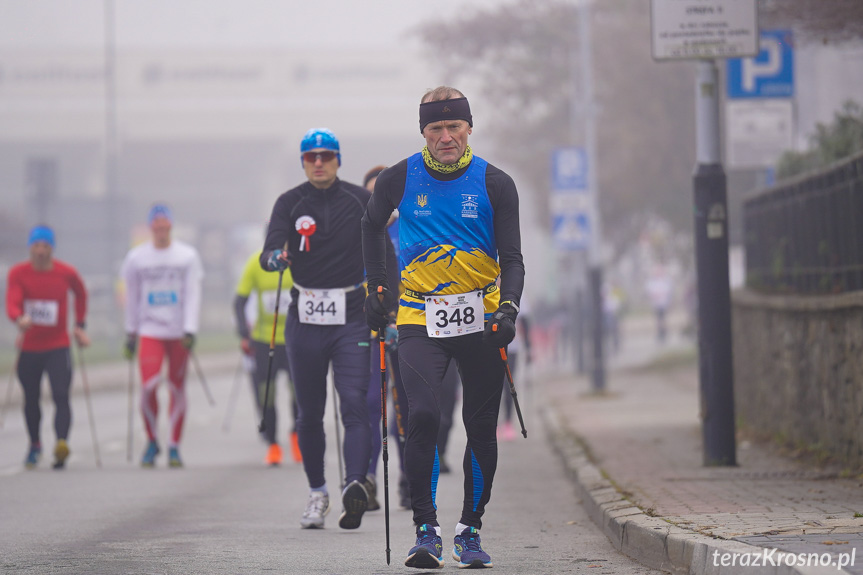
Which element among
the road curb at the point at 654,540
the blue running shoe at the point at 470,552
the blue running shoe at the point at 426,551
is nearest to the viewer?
the road curb at the point at 654,540

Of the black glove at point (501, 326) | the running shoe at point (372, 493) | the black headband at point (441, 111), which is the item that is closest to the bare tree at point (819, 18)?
the running shoe at point (372, 493)

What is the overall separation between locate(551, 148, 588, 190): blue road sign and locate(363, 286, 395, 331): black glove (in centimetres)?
1676

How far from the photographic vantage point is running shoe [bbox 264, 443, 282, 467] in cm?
1241

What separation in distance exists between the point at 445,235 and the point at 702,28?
428cm

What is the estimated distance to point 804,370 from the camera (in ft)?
35.3

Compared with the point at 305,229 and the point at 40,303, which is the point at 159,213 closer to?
the point at 40,303

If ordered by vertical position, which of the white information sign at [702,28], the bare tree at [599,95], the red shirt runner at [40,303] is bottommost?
the red shirt runner at [40,303]

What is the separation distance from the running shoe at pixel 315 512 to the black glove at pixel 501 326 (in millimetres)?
2103

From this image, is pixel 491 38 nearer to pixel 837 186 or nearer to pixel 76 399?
pixel 76 399

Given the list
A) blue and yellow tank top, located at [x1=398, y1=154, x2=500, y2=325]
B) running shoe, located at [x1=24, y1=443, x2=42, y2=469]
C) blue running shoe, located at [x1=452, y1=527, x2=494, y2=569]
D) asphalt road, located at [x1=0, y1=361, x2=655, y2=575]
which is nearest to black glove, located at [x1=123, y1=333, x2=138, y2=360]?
asphalt road, located at [x1=0, y1=361, x2=655, y2=575]

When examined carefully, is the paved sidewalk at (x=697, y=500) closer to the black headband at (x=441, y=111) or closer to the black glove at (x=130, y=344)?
the black headband at (x=441, y=111)

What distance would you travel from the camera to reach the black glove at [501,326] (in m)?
6.40

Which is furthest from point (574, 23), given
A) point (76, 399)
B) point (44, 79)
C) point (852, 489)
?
point (44, 79)

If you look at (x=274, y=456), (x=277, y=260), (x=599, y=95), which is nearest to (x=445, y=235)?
(x=277, y=260)
